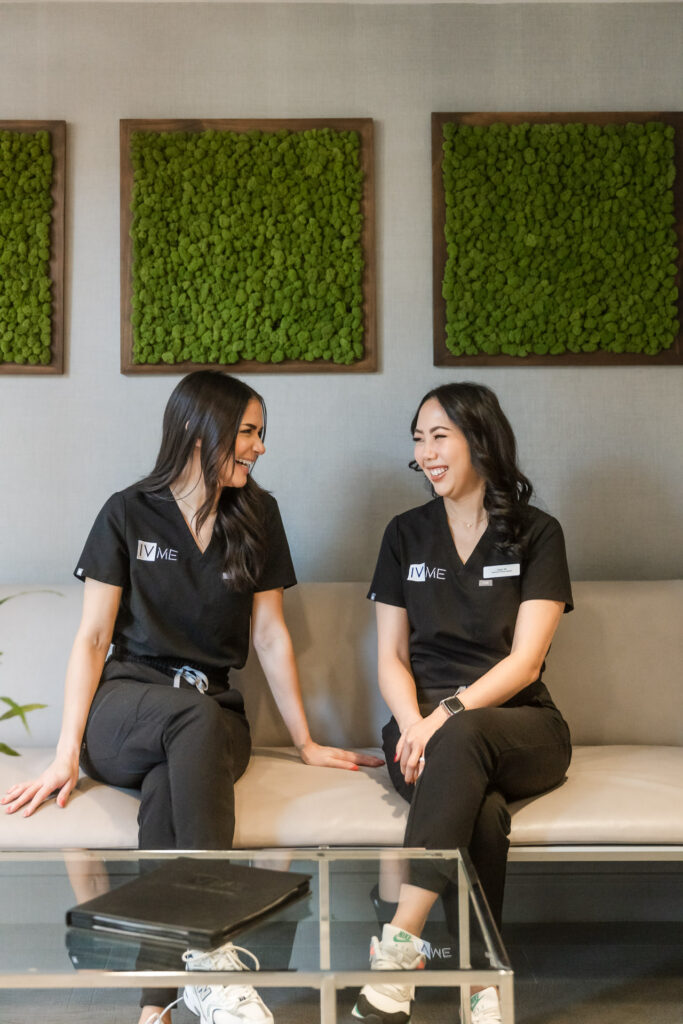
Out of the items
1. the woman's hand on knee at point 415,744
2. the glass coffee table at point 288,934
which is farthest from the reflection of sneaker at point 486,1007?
the woman's hand on knee at point 415,744

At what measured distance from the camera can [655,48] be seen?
2904 millimetres

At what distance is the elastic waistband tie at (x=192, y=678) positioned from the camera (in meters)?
2.24

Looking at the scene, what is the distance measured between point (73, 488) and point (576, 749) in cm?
156

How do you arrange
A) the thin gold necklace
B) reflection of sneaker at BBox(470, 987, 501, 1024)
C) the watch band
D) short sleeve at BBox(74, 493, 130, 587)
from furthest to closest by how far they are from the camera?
the thin gold necklace → short sleeve at BBox(74, 493, 130, 587) → the watch band → reflection of sneaker at BBox(470, 987, 501, 1024)

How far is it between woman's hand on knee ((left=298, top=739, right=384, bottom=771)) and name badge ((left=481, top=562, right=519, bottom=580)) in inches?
19.8

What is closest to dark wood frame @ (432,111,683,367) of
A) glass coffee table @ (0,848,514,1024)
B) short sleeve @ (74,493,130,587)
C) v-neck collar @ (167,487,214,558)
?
v-neck collar @ (167,487,214,558)

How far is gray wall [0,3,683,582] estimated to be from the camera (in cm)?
285

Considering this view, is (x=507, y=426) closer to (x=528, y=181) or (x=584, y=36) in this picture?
(x=528, y=181)

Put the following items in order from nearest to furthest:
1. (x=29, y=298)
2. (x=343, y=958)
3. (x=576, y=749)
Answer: (x=343, y=958)
(x=576, y=749)
(x=29, y=298)

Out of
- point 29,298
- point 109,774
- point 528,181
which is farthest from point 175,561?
point 528,181

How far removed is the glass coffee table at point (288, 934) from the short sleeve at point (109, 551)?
758mm

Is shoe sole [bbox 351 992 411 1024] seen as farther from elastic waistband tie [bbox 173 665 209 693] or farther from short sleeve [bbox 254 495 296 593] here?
short sleeve [bbox 254 495 296 593]

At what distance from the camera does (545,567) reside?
2.26 metres

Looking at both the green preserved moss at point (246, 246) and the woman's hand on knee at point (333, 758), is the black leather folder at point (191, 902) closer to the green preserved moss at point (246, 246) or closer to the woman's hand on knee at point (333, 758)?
the woman's hand on knee at point (333, 758)
